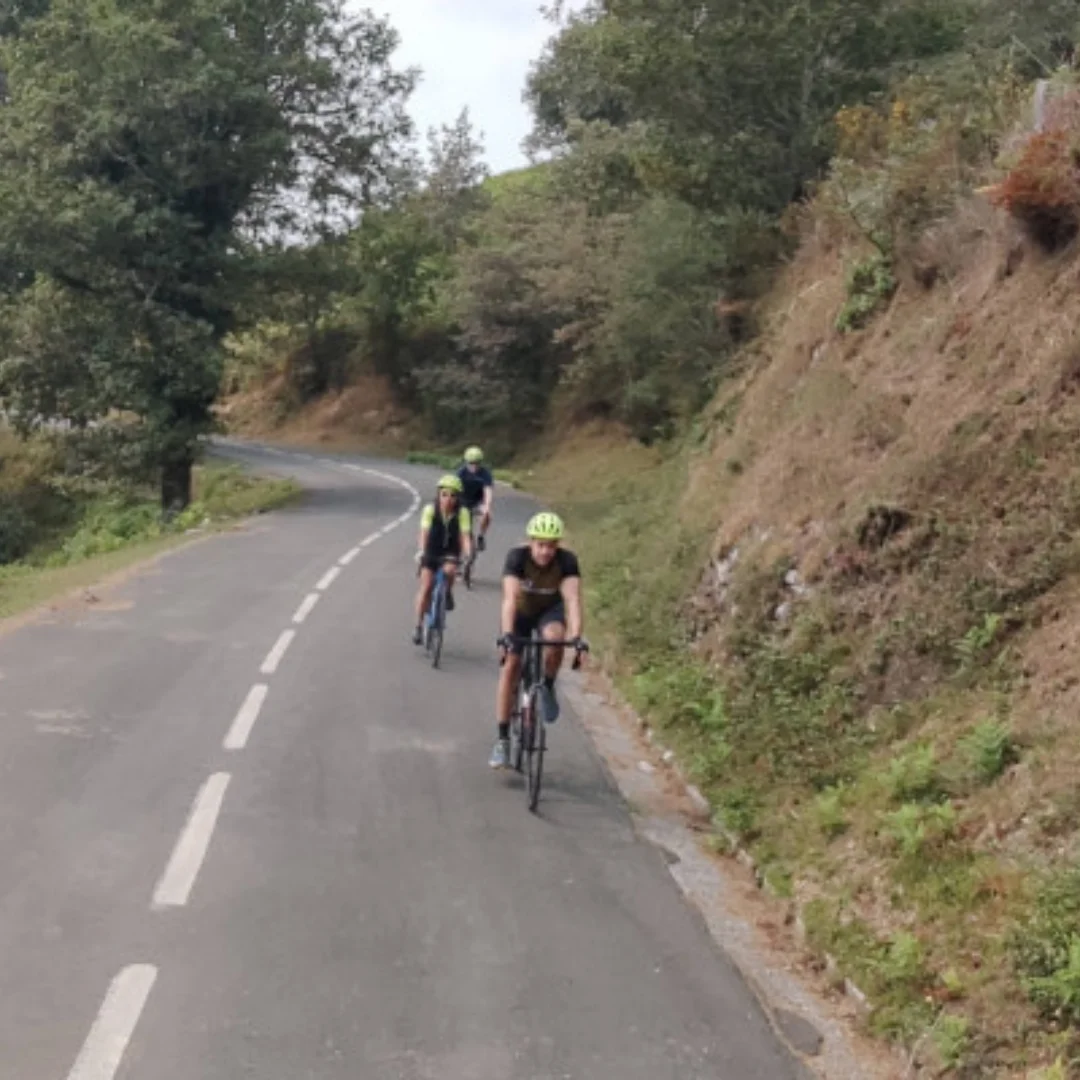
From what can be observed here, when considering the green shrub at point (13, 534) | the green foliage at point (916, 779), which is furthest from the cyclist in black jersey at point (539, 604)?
the green shrub at point (13, 534)

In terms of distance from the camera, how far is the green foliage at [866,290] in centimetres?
1534

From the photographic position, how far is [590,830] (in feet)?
30.3

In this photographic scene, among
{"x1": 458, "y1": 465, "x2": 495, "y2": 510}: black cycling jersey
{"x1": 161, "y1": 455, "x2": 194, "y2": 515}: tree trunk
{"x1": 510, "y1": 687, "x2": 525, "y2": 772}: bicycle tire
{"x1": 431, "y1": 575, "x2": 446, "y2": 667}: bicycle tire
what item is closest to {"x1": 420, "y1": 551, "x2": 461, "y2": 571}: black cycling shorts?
{"x1": 431, "y1": 575, "x2": 446, "y2": 667}: bicycle tire

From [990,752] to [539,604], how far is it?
347cm

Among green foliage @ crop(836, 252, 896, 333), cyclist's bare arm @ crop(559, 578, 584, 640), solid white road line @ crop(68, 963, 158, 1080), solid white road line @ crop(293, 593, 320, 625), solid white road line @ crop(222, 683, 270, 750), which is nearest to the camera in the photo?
Result: solid white road line @ crop(68, 963, 158, 1080)

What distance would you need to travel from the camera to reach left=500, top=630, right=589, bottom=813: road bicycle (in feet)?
31.5

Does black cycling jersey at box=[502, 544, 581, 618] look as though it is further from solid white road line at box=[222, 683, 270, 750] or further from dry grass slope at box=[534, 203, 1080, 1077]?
solid white road line at box=[222, 683, 270, 750]

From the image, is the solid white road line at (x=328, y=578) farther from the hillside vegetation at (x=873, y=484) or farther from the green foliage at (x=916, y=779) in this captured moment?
the green foliage at (x=916, y=779)

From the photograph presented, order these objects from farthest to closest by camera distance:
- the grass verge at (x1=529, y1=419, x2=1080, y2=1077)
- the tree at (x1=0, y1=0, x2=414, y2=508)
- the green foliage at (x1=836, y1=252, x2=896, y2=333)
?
the tree at (x1=0, y1=0, x2=414, y2=508) < the green foliage at (x1=836, y1=252, x2=896, y2=333) < the grass verge at (x1=529, y1=419, x2=1080, y2=1077)

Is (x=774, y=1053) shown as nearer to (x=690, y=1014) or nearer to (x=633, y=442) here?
(x=690, y=1014)

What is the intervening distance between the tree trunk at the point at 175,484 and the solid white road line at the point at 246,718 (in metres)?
21.3

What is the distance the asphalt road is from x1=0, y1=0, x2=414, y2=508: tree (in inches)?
724

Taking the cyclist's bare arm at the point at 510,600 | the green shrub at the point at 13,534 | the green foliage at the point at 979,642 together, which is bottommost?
the green shrub at the point at 13,534

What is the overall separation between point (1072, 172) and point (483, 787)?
6.71 m
